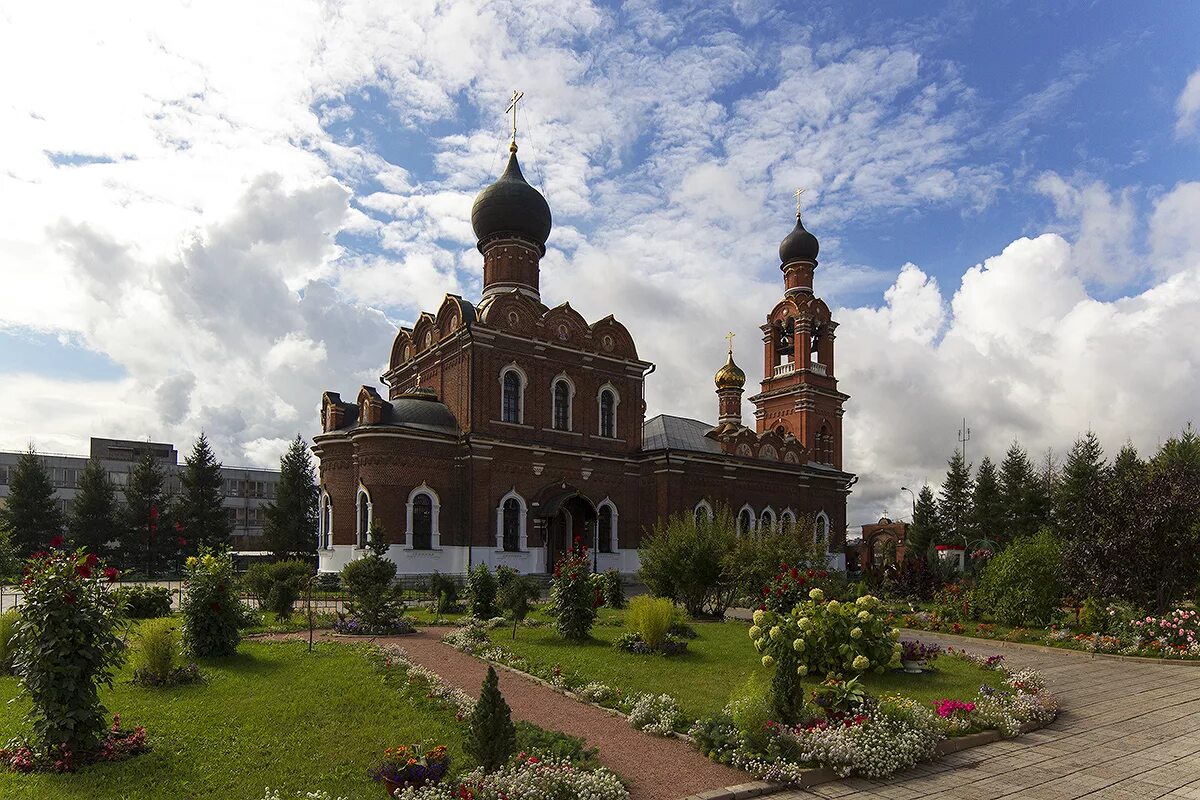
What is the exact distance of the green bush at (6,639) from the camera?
1064cm

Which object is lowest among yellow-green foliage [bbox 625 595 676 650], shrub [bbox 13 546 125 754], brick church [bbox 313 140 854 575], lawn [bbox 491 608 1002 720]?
lawn [bbox 491 608 1002 720]

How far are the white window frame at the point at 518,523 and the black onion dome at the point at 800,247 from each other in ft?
75.0

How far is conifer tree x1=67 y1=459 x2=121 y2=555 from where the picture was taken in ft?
123

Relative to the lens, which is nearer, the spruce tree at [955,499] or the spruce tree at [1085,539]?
the spruce tree at [1085,539]

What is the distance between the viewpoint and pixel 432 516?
26.2 m

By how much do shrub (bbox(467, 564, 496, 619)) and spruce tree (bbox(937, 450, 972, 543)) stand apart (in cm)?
3872

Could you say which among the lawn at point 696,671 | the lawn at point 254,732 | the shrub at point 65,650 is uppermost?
the shrub at point 65,650

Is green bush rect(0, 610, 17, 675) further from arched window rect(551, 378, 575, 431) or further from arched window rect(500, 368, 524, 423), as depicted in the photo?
arched window rect(551, 378, 575, 431)

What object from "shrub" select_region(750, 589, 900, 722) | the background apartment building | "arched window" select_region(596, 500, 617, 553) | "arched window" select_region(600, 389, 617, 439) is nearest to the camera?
"shrub" select_region(750, 589, 900, 722)

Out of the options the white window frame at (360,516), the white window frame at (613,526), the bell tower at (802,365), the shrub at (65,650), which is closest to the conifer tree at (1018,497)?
the bell tower at (802,365)

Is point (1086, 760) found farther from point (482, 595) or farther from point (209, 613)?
point (482, 595)

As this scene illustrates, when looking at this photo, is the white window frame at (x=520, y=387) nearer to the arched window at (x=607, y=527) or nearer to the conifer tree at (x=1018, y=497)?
the arched window at (x=607, y=527)

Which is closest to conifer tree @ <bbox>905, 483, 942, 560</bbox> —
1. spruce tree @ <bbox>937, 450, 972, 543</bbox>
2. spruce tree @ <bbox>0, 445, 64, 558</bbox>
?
spruce tree @ <bbox>937, 450, 972, 543</bbox>

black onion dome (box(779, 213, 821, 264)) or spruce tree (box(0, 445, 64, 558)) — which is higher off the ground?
black onion dome (box(779, 213, 821, 264))
